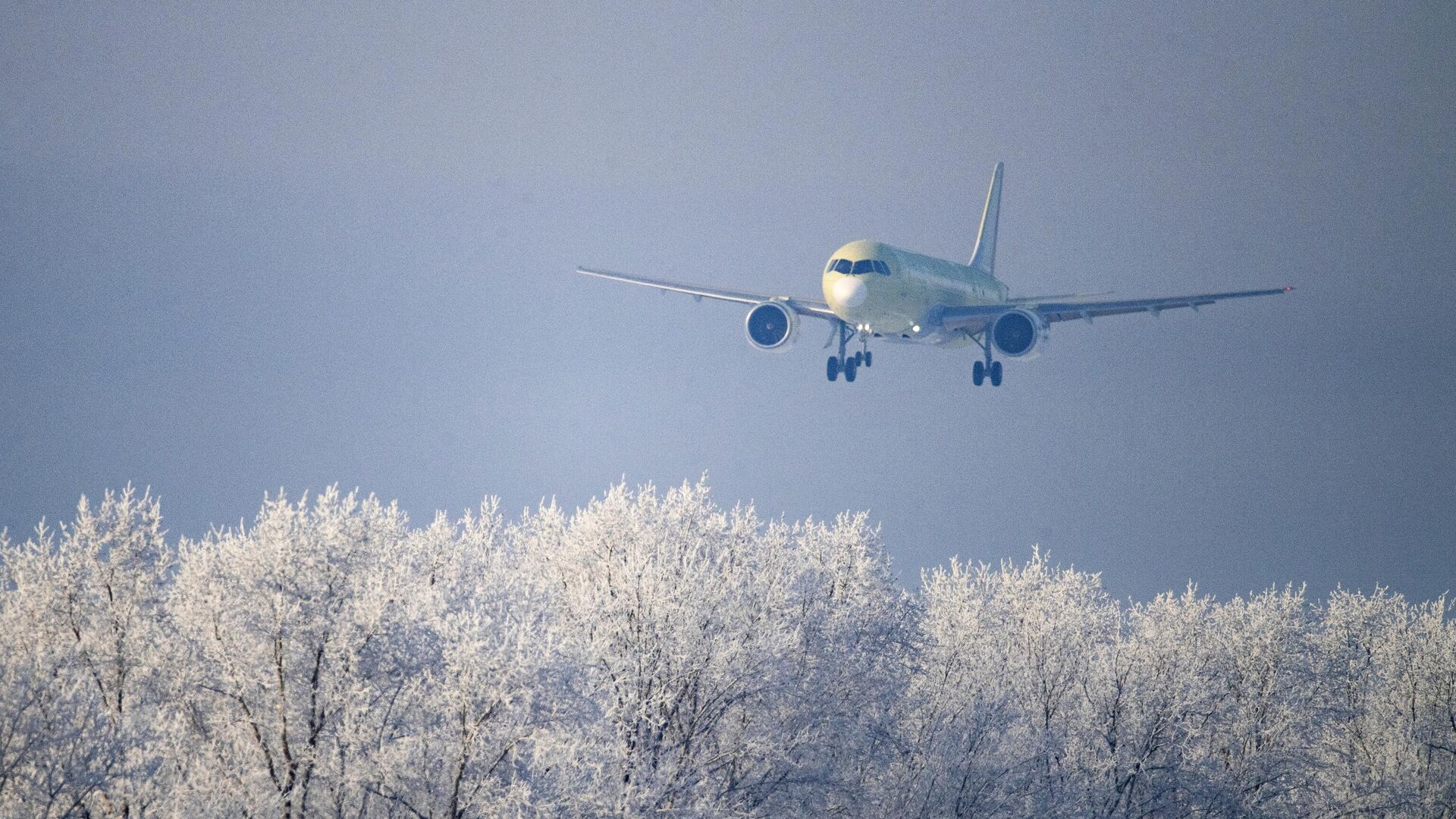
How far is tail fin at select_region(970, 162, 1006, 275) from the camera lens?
6912 centimetres

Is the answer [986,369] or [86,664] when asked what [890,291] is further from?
[86,664]

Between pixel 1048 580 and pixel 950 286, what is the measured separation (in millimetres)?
17484

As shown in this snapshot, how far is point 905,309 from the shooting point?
39.8 meters

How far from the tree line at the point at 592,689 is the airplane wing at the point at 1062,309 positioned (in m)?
8.88

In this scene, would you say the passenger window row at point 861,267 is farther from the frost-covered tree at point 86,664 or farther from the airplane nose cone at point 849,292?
the frost-covered tree at point 86,664

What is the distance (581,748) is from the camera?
22.4 m

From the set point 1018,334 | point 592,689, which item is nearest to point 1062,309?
point 1018,334

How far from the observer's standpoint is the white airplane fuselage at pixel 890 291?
3791cm

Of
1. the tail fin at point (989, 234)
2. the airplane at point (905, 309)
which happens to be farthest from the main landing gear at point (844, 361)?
the tail fin at point (989, 234)

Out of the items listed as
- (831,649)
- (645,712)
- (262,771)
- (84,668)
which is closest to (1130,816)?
(831,649)

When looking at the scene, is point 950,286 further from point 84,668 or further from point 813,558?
point 84,668

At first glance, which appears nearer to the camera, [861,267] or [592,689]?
[592,689]

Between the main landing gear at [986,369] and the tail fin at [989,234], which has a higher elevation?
the tail fin at [989,234]

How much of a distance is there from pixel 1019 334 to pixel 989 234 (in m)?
31.9
